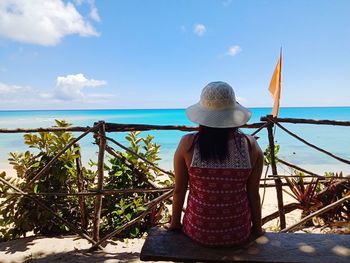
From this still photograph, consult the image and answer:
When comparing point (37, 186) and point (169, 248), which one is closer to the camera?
point (169, 248)

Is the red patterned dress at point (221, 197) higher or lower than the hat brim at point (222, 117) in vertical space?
lower

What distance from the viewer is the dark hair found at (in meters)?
1.57

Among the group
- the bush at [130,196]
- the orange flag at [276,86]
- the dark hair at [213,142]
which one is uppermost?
the orange flag at [276,86]

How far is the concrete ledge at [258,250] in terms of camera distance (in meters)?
1.60

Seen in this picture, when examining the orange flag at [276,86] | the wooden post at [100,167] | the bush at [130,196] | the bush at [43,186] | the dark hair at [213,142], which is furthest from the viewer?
the bush at [130,196]

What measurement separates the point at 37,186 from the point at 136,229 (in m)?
1.20

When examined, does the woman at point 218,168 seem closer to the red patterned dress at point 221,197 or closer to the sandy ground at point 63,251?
the red patterned dress at point 221,197

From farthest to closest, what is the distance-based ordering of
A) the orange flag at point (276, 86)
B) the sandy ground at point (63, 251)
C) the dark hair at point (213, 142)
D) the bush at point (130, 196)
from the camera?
the bush at point (130, 196)
the orange flag at point (276, 86)
the sandy ground at point (63, 251)
the dark hair at point (213, 142)

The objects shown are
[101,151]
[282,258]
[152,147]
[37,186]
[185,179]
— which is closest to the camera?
[282,258]

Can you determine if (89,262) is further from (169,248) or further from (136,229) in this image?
(169,248)

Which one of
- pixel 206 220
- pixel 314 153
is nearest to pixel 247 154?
pixel 206 220

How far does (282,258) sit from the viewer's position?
161 cm

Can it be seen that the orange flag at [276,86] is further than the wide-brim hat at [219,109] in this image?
Yes

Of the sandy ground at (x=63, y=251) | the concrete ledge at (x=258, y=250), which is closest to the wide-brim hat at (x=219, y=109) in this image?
the concrete ledge at (x=258, y=250)
